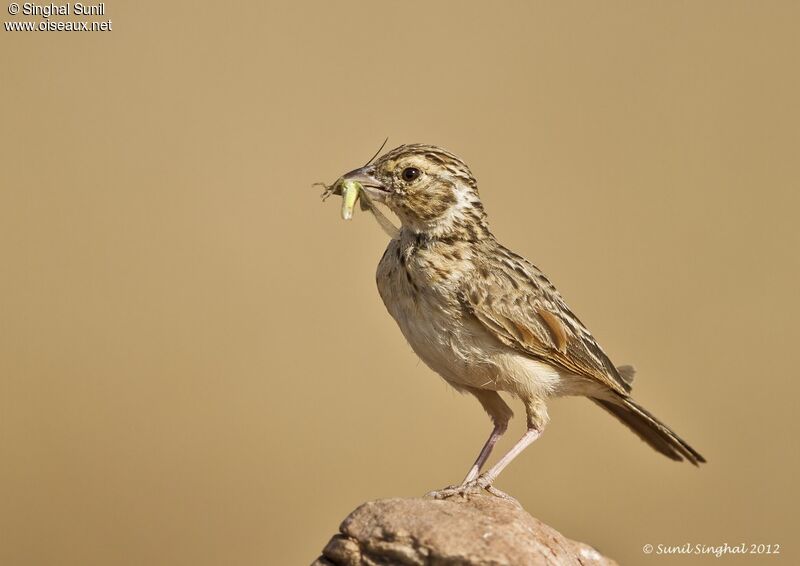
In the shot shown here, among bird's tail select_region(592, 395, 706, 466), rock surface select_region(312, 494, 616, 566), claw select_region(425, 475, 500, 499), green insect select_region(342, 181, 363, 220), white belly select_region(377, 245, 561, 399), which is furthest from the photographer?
bird's tail select_region(592, 395, 706, 466)

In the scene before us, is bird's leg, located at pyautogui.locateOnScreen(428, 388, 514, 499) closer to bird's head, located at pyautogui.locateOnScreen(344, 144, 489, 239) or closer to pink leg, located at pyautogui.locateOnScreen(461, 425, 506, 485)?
pink leg, located at pyautogui.locateOnScreen(461, 425, 506, 485)

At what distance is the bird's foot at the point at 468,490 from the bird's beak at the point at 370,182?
1.96 metres

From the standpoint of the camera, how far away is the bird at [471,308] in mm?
6793

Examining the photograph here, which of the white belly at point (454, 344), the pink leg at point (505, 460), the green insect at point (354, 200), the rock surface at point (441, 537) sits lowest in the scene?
the rock surface at point (441, 537)

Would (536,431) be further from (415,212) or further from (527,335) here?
(415,212)

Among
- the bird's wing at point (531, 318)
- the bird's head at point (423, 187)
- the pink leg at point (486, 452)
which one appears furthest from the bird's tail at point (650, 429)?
the bird's head at point (423, 187)

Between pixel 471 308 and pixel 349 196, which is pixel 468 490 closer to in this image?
pixel 471 308

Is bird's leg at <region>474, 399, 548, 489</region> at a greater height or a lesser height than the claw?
greater

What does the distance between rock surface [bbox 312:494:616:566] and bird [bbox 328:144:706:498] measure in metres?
0.68

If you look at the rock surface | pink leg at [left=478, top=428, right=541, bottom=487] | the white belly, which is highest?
the white belly

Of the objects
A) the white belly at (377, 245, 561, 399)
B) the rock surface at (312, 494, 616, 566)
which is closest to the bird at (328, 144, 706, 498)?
the white belly at (377, 245, 561, 399)

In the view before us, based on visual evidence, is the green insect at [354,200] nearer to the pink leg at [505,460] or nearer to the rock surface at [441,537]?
the pink leg at [505,460]

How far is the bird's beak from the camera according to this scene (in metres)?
7.02

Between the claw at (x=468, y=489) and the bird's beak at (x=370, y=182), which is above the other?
the bird's beak at (x=370, y=182)
